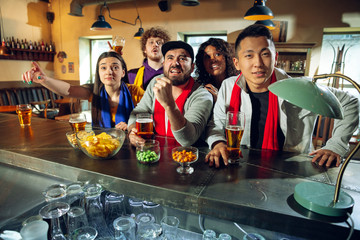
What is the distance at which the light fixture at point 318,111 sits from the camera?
26.4 inches

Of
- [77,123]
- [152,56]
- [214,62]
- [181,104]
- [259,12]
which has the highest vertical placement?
[259,12]

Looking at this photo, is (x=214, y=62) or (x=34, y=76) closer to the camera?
(x=34, y=76)

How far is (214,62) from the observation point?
7.07 feet

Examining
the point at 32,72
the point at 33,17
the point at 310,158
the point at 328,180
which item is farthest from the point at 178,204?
the point at 33,17

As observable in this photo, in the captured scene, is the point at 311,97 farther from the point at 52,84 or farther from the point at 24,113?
the point at 52,84

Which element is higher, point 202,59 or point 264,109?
point 202,59

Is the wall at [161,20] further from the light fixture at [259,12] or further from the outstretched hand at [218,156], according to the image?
the outstretched hand at [218,156]

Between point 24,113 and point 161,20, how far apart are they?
5.55 metres

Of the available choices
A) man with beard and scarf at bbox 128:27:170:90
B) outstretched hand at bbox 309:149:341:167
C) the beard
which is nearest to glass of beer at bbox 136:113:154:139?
the beard

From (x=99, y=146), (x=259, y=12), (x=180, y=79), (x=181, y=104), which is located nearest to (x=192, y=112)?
(x=181, y=104)

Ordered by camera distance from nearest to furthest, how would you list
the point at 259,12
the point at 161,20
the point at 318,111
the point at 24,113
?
the point at 318,111
the point at 24,113
the point at 259,12
the point at 161,20

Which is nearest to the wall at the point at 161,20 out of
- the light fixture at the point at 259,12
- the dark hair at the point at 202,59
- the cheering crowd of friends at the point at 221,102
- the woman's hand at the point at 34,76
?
the light fixture at the point at 259,12

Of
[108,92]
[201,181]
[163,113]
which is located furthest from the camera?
[108,92]

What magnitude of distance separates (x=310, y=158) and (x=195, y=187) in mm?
724
